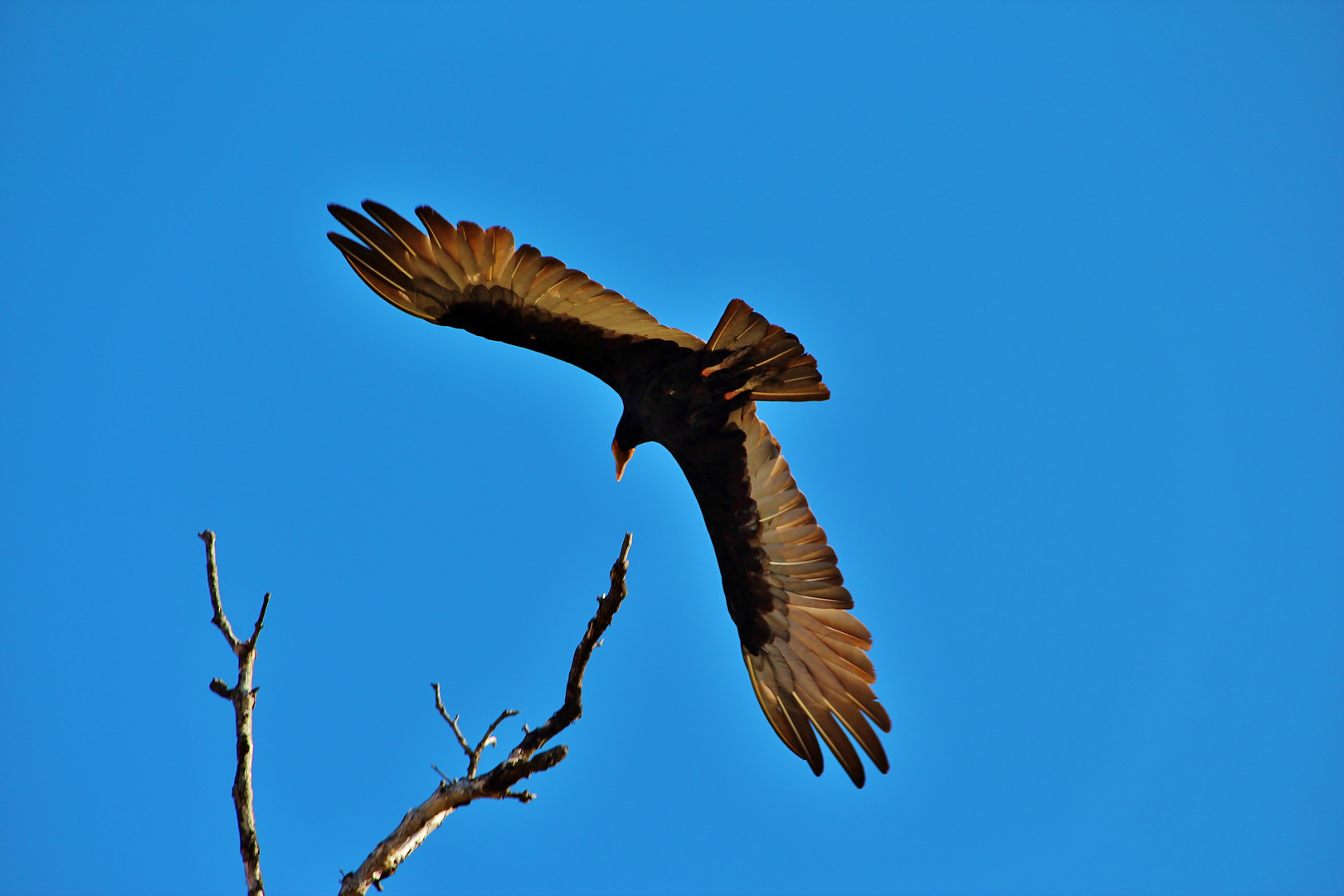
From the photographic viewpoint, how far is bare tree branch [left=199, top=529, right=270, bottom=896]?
4.31 metres

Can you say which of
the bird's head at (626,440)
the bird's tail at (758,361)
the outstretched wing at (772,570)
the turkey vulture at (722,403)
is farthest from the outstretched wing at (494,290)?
the outstretched wing at (772,570)

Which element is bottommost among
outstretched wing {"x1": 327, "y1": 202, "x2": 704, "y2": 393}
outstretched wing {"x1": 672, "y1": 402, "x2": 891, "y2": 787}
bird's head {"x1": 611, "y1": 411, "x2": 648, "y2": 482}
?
outstretched wing {"x1": 672, "y1": 402, "x2": 891, "y2": 787}

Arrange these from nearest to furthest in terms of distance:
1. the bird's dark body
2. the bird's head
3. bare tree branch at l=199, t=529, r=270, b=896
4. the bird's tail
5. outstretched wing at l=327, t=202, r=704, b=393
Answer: bare tree branch at l=199, t=529, r=270, b=896, outstretched wing at l=327, t=202, r=704, b=393, the bird's tail, the bird's dark body, the bird's head

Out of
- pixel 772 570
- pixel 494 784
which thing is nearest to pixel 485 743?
pixel 494 784

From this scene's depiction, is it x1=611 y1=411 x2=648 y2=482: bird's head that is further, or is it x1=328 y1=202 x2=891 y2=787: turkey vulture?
x1=611 y1=411 x2=648 y2=482: bird's head

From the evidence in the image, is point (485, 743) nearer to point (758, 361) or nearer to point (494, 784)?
point (494, 784)

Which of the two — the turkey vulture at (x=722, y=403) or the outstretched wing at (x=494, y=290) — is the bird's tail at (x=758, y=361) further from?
the outstretched wing at (x=494, y=290)

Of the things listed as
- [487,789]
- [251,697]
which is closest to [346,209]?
[251,697]

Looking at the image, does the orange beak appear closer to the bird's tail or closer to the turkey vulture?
the turkey vulture

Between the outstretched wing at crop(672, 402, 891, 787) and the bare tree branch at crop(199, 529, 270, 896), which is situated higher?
the outstretched wing at crop(672, 402, 891, 787)

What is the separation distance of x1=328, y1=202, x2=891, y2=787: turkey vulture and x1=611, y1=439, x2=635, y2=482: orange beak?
0.5 inches

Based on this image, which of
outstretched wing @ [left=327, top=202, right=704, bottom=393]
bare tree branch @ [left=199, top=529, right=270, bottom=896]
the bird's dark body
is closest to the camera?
bare tree branch @ [left=199, top=529, right=270, bottom=896]

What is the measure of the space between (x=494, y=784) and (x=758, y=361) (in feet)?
9.41

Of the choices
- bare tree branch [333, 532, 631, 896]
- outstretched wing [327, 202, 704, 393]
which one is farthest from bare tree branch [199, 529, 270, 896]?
outstretched wing [327, 202, 704, 393]
